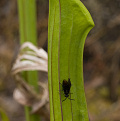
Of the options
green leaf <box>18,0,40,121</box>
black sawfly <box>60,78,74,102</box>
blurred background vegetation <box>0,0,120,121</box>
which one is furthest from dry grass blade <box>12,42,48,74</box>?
blurred background vegetation <box>0,0,120,121</box>

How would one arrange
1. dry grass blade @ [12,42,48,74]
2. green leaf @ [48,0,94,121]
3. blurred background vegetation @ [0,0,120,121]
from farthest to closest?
1. blurred background vegetation @ [0,0,120,121]
2. dry grass blade @ [12,42,48,74]
3. green leaf @ [48,0,94,121]

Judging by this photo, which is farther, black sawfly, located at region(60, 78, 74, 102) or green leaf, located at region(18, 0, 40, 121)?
green leaf, located at region(18, 0, 40, 121)

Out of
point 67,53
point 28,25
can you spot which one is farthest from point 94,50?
point 67,53

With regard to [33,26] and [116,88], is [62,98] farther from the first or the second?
[116,88]

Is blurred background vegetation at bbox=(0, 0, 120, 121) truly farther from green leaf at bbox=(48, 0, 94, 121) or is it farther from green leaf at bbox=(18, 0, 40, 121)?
green leaf at bbox=(48, 0, 94, 121)

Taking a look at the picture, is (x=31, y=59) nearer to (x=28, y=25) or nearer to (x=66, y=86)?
(x=28, y=25)

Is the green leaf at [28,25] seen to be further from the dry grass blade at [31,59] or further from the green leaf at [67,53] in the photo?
the green leaf at [67,53]

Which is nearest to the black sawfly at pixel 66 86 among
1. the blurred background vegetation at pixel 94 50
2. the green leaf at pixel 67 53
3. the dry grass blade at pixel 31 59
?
the green leaf at pixel 67 53
